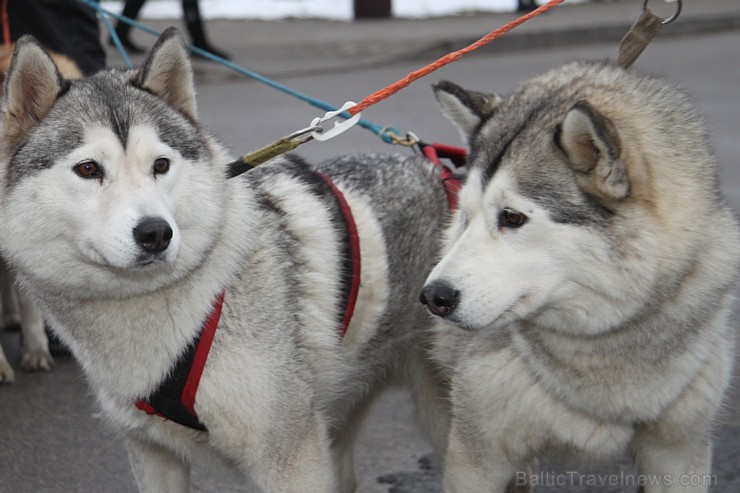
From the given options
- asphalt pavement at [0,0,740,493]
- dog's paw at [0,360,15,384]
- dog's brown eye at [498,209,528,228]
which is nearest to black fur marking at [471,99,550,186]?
dog's brown eye at [498,209,528,228]

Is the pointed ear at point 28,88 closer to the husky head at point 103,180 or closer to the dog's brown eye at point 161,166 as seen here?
the husky head at point 103,180

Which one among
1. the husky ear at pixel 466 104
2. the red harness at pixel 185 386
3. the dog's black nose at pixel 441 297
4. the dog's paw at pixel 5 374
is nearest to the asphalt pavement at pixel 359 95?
the dog's paw at pixel 5 374

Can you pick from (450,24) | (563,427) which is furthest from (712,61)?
(563,427)

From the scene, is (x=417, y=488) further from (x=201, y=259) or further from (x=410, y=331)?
(x=201, y=259)

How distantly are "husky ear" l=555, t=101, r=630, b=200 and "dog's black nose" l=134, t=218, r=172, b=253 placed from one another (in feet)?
3.59

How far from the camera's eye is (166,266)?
315cm

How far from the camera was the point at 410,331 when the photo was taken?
3836mm

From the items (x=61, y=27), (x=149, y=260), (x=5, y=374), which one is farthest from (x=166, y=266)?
(x=61, y=27)

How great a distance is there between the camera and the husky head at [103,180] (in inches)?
118

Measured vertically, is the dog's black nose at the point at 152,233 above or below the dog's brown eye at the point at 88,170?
below

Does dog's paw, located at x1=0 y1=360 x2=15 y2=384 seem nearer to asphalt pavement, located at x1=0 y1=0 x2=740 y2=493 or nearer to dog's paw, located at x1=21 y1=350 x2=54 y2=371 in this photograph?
asphalt pavement, located at x1=0 y1=0 x2=740 y2=493

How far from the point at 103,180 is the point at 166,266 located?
31cm

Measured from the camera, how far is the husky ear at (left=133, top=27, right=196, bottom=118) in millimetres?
3289

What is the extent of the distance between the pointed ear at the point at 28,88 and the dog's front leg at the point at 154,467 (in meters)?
1.03
